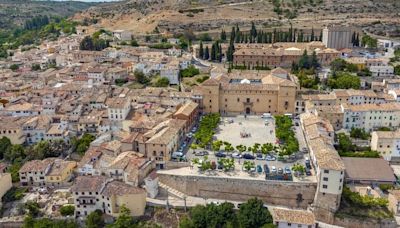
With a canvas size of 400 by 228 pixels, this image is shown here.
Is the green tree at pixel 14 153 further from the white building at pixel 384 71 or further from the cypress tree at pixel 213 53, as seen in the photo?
the white building at pixel 384 71

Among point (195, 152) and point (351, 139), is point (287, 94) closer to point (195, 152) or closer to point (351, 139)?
point (351, 139)

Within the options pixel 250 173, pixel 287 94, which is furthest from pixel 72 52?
pixel 250 173

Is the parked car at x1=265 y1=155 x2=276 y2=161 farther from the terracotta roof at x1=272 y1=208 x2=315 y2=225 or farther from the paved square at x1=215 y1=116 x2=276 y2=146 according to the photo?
the terracotta roof at x1=272 y1=208 x2=315 y2=225

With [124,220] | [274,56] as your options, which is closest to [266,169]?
[124,220]

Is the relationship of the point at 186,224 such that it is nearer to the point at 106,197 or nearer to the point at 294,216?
the point at 106,197

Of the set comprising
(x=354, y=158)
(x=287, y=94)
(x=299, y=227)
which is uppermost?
(x=287, y=94)

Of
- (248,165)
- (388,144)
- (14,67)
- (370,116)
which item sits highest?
(14,67)
